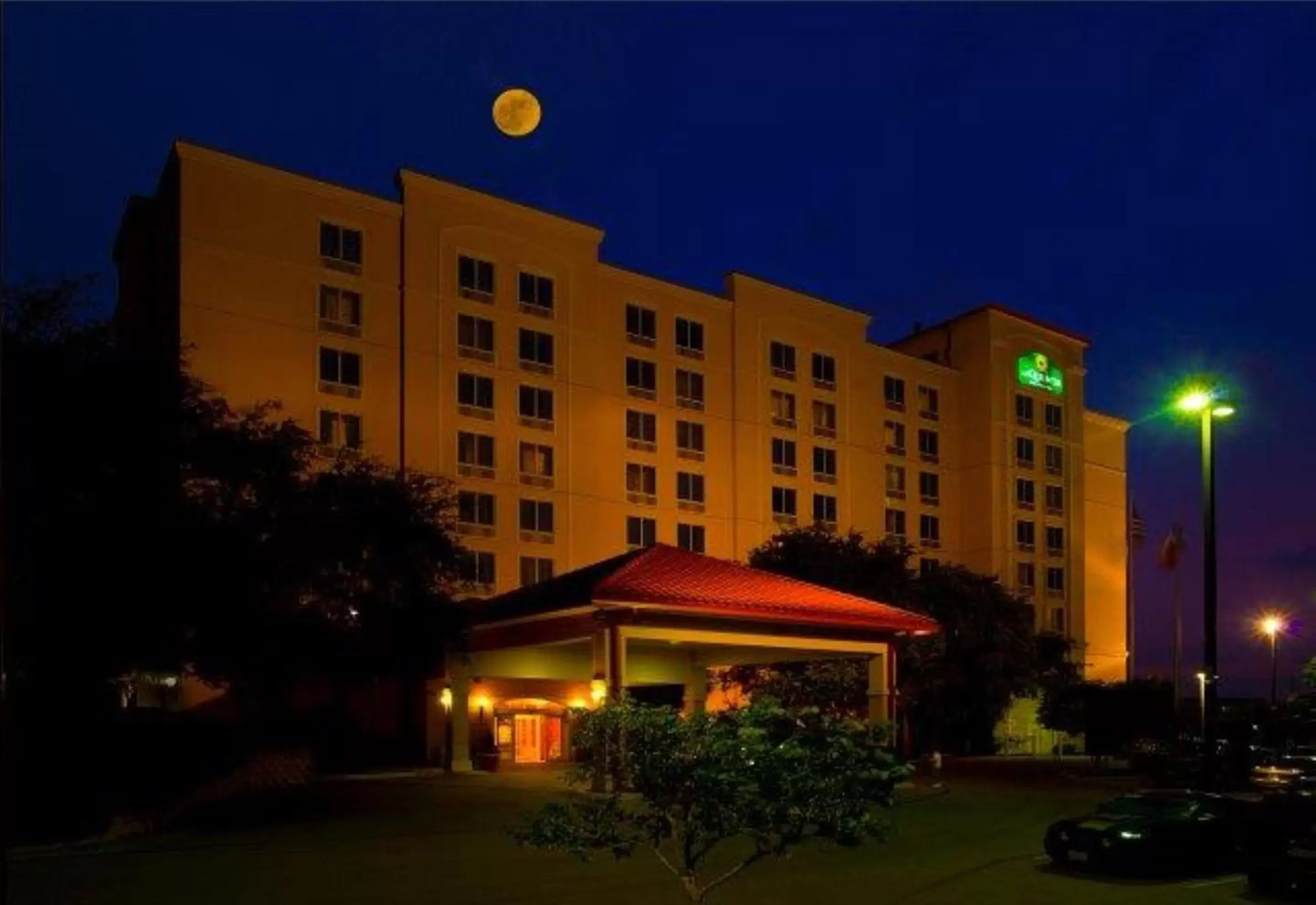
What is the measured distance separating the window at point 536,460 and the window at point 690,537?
7018mm

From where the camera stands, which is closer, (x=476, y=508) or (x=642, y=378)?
(x=476, y=508)

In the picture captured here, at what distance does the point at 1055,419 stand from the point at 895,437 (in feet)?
41.5

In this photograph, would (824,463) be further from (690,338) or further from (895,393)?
(690,338)

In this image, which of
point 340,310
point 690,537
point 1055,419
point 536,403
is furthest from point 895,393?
point 340,310

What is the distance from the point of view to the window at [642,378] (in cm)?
5616

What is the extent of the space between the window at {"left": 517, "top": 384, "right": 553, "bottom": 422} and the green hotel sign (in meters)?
30.6

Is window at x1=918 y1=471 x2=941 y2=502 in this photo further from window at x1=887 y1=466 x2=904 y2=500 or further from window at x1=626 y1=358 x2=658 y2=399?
window at x1=626 y1=358 x2=658 y2=399

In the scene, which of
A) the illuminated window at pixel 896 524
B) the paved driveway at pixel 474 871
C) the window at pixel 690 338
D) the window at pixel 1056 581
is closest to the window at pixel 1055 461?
the window at pixel 1056 581

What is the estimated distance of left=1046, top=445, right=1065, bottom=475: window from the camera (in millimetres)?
74688

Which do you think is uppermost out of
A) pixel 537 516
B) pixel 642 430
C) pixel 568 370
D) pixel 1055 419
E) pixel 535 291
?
pixel 535 291

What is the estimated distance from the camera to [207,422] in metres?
27.3

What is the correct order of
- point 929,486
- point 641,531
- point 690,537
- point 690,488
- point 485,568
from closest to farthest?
point 485,568 < point 641,531 < point 690,537 < point 690,488 < point 929,486

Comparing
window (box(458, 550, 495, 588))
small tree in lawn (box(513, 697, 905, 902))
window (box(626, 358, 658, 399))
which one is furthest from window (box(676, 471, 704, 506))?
small tree in lawn (box(513, 697, 905, 902))

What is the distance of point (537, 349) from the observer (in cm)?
5316
